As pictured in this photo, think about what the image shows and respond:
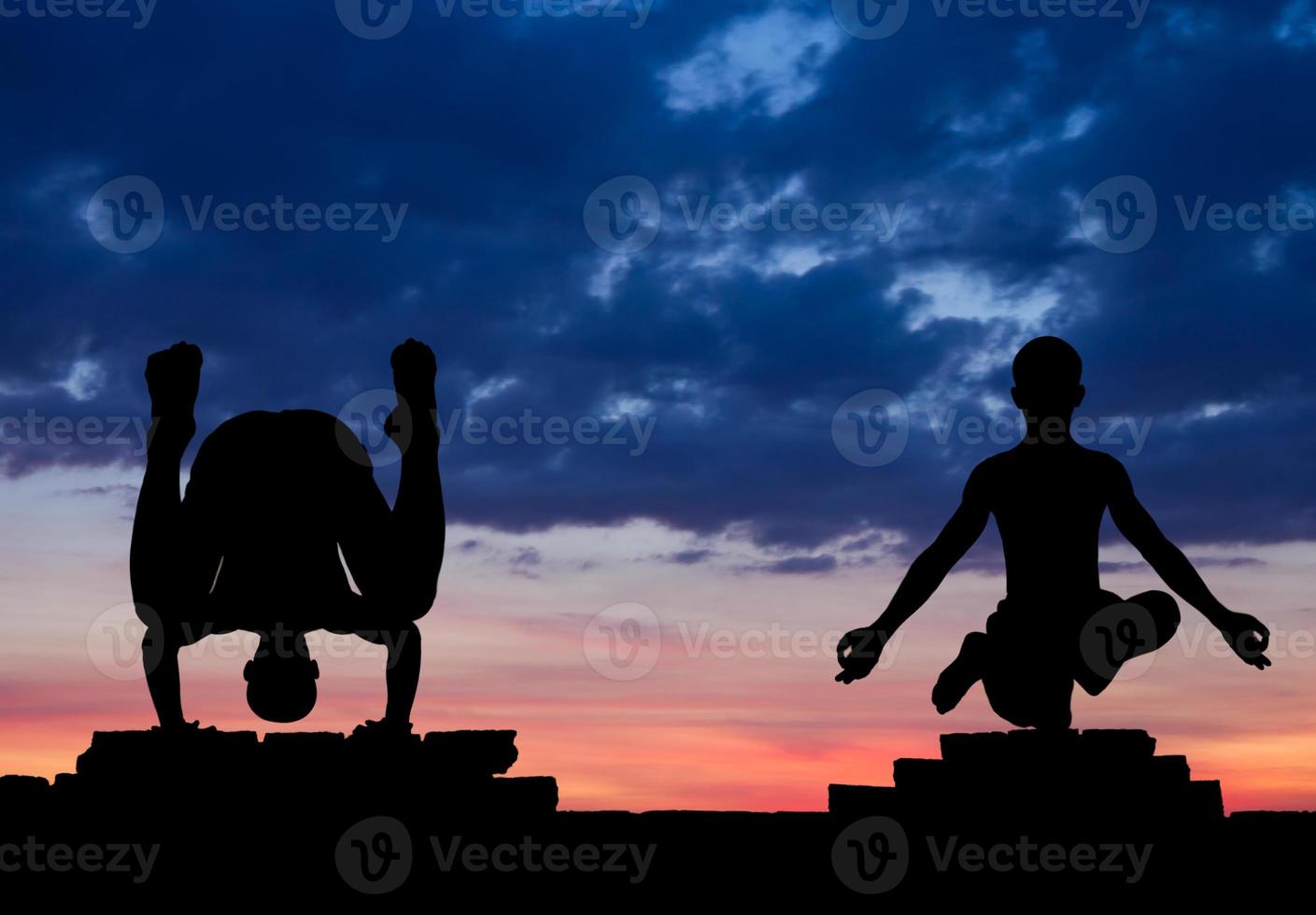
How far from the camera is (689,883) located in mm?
9227

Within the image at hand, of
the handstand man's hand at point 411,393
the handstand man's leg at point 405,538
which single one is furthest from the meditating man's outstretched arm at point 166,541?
the handstand man's hand at point 411,393

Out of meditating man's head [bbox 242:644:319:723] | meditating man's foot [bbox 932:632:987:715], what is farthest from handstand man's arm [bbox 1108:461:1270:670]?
meditating man's head [bbox 242:644:319:723]

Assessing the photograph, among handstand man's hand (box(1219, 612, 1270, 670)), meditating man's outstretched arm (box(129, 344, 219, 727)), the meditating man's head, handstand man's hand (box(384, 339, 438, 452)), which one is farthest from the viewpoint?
handstand man's hand (box(384, 339, 438, 452))

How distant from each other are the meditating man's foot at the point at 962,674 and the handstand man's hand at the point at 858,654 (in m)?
0.51

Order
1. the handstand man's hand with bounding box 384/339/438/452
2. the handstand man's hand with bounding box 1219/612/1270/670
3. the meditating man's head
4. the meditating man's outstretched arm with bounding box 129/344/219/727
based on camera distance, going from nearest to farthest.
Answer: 1. the handstand man's hand with bounding box 1219/612/1270/670
2. the meditating man's outstretched arm with bounding box 129/344/219/727
3. the meditating man's head
4. the handstand man's hand with bounding box 384/339/438/452

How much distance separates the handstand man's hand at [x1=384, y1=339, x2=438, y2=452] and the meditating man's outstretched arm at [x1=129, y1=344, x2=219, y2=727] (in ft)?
5.20

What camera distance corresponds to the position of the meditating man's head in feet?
35.4

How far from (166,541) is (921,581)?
551 cm

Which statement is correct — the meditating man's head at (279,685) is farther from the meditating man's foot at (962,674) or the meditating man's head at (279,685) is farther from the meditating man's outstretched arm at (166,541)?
the meditating man's foot at (962,674)

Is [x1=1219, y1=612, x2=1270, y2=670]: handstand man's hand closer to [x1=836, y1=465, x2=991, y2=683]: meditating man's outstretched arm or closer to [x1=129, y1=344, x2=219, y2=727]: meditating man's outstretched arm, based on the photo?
[x1=836, y1=465, x2=991, y2=683]: meditating man's outstretched arm

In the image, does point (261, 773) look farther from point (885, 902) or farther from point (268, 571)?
point (885, 902)

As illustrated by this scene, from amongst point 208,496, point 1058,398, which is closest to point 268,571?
point 208,496

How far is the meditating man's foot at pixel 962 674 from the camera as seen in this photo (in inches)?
380

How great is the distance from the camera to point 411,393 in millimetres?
10906
